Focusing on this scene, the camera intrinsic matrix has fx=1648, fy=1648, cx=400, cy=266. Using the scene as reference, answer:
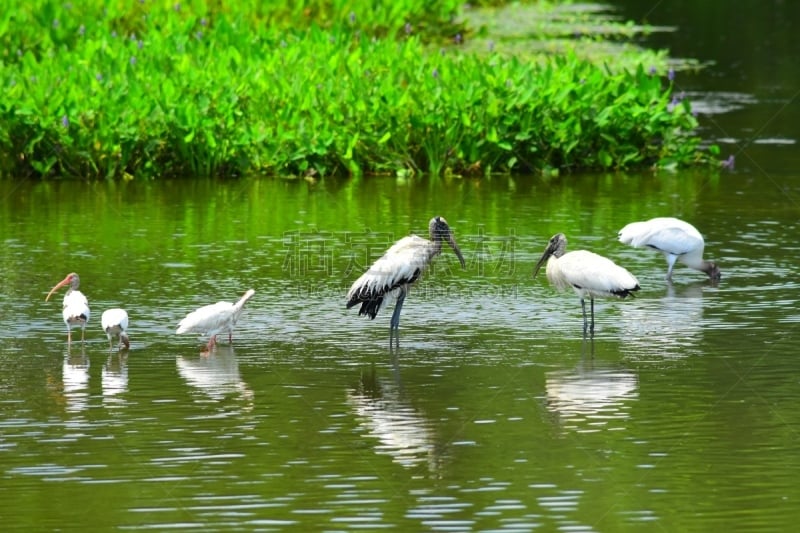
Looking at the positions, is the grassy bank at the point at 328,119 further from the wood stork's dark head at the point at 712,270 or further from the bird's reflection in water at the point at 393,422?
the bird's reflection in water at the point at 393,422

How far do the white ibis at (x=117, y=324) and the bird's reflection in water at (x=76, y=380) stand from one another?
0.75 ft

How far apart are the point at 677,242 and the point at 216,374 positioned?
13.9 feet

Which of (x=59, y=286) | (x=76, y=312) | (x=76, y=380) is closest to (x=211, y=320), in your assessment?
(x=76, y=312)

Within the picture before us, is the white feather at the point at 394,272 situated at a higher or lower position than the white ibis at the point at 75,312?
higher

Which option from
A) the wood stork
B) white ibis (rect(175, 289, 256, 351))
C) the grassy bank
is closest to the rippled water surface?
white ibis (rect(175, 289, 256, 351))

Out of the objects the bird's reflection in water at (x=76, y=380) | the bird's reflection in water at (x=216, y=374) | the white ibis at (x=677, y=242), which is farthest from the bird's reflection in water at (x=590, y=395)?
the white ibis at (x=677, y=242)

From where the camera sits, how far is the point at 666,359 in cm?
977

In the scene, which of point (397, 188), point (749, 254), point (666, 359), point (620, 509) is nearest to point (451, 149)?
point (397, 188)

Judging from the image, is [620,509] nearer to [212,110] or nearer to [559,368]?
[559,368]

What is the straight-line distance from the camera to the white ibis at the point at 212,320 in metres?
10.1

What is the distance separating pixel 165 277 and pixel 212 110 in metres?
4.91

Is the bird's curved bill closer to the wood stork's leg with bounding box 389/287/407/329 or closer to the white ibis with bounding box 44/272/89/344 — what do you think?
the wood stork's leg with bounding box 389/287/407/329

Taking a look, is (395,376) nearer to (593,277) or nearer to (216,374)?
(216,374)

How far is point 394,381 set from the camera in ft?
30.6
